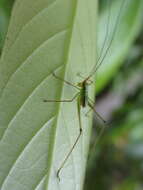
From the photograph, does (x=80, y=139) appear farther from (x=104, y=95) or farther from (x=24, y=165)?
(x=104, y=95)

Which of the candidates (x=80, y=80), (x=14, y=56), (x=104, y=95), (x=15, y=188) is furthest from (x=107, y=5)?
(x=104, y=95)

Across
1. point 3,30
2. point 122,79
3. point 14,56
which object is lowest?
point 14,56

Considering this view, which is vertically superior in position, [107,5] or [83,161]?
[107,5]

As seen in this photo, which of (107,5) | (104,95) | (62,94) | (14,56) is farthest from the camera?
(104,95)

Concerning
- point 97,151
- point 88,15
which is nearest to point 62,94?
point 88,15

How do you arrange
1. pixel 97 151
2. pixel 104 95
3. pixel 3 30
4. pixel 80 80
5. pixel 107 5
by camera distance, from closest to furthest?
pixel 80 80, pixel 3 30, pixel 107 5, pixel 97 151, pixel 104 95

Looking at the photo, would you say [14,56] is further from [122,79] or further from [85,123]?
[122,79]

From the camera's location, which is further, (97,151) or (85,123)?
(97,151)
